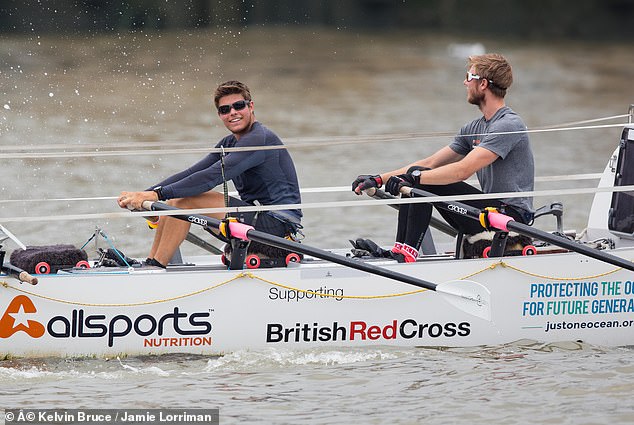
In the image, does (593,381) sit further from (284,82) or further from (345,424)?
(284,82)

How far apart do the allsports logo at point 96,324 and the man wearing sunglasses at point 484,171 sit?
1.61 metres

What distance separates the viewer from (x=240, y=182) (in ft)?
29.8

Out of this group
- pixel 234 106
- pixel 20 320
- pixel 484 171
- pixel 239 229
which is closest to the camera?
pixel 20 320

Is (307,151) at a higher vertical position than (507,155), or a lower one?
higher

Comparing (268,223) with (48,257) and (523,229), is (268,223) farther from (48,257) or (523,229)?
(523,229)

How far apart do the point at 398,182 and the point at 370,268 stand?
2.64 feet

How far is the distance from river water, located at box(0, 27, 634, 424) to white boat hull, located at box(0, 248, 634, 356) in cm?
12

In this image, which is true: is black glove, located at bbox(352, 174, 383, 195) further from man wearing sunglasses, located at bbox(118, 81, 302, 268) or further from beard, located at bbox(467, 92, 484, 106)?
beard, located at bbox(467, 92, 484, 106)

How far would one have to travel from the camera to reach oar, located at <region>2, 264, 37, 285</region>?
26.4 feet

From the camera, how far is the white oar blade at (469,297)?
8.61 m

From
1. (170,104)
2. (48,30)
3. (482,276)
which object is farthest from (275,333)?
(48,30)

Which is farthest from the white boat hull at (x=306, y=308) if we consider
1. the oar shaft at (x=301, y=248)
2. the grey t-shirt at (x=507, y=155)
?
the grey t-shirt at (x=507, y=155)

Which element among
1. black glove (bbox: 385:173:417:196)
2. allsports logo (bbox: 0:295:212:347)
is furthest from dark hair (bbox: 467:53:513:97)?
allsports logo (bbox: 0:295:212:347)

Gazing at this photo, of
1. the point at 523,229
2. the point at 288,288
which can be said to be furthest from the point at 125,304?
the point at 523,229
